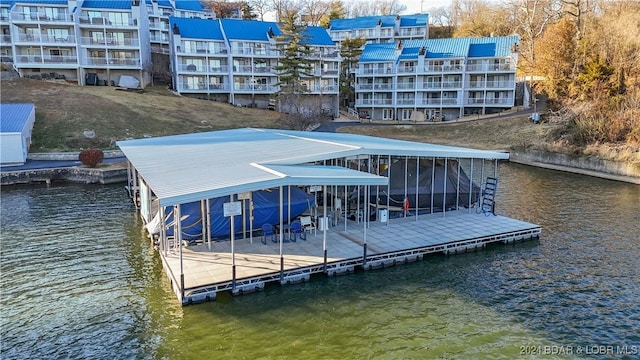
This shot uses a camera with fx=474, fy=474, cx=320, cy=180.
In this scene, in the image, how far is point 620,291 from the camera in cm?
1706

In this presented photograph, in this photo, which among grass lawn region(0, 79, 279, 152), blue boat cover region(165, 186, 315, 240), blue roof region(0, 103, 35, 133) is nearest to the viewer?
blue boat cover region(165, 186, 315, 240)

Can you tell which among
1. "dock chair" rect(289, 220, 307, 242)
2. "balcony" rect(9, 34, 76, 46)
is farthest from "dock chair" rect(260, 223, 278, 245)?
"balcony" rect(9, 34, 76, 46)

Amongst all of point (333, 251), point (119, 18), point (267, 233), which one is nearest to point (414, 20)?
point (119, 18)

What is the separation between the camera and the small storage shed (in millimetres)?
38844

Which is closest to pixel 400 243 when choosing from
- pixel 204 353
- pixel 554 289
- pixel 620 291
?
pixel 554 289

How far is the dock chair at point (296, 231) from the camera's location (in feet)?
66.1

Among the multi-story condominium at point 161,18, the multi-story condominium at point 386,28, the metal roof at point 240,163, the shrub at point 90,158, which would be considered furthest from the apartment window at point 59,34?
the multi-story condominium at point 386,28

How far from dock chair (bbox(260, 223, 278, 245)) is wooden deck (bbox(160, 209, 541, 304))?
0.68 feet

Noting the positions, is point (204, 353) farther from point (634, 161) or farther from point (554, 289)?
point (634, 161)

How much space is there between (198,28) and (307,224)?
58.3 metres

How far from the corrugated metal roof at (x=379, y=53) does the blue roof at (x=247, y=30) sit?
Result: 14.3 m

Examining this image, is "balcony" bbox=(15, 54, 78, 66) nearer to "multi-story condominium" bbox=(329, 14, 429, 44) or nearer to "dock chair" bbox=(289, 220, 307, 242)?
"multi-story condominium" bbox=(329, 14, 429, 44)

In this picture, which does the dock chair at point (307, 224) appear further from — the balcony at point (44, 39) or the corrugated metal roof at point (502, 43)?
the balcony at point (44, 39)

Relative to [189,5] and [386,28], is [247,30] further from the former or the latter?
[386,28]
